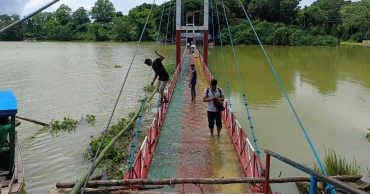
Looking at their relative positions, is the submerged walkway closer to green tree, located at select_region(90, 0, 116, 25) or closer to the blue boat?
the blue boat

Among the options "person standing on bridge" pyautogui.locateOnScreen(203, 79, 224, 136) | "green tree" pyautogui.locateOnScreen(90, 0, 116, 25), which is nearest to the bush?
"green tree" pyautogui.locateOnScreen(90, 0, 116, 25)

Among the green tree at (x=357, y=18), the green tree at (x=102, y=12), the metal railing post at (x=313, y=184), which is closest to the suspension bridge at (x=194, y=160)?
the metal railing post at (x=313, y=184)

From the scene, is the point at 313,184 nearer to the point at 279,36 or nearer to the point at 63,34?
the point at 279,36

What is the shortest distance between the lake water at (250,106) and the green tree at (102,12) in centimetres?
6058

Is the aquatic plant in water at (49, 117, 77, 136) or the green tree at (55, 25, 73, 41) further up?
the green tree at (55, 25, 73, 41)

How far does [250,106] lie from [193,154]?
Result: 757cm

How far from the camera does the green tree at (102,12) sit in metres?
84.4

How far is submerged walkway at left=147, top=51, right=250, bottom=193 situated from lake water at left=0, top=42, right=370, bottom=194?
1529 millimetres

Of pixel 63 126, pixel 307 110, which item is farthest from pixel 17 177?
pixel 307 110

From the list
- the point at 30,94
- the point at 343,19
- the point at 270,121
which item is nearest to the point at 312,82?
the point at 270,121

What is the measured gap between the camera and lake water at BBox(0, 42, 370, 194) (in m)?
8.36

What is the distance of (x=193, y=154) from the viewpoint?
6.16 meters

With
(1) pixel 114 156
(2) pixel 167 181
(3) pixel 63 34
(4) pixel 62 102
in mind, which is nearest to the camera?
(2) pixel 167 181

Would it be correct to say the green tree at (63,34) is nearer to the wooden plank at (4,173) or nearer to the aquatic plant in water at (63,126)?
the aquatic plant in water at (63,126)
